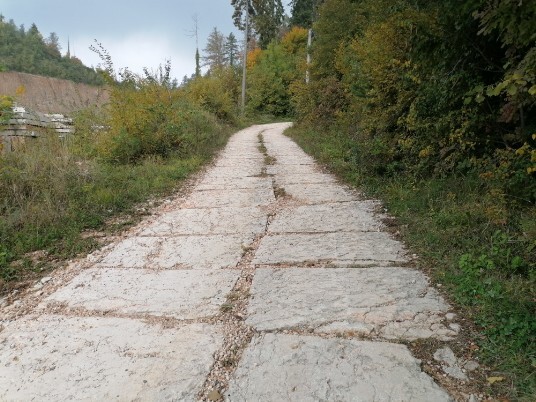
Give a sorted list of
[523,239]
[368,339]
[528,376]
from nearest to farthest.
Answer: [528,376]
[368,339]
[523,239]

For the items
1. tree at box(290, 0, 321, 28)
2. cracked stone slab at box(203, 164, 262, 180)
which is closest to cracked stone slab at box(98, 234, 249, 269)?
cracked stone slab at box(203, 164, 262, 180)

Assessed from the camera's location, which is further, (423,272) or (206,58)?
(206,58)

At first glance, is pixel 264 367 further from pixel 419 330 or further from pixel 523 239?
pixel 523 239

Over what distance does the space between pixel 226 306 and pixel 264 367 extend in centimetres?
68

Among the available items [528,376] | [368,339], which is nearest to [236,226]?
[368,339]

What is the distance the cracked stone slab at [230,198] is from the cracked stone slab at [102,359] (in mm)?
2784

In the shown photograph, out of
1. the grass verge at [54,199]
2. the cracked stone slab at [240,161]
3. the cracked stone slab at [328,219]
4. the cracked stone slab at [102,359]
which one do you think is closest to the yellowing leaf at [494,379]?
the cracked stone slab at [102,359]

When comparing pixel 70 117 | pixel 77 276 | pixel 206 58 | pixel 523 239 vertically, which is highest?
pixel 206 58

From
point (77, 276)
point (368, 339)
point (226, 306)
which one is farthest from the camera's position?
point (77, 276)

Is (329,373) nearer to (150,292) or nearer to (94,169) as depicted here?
(150,292)

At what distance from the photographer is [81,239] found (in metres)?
3.81

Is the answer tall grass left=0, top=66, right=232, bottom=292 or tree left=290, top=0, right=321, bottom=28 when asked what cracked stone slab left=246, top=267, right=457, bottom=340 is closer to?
tall grass left=0, top=66, right=232, bottom=292

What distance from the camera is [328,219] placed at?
418 centimetres

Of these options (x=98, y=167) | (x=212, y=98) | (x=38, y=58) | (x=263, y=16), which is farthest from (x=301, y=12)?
(x=38, y=58)
